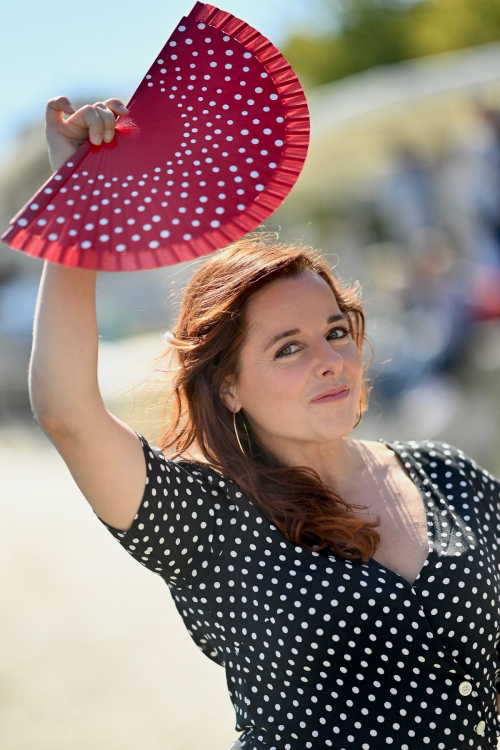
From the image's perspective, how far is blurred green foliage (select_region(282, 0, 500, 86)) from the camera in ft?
55.6

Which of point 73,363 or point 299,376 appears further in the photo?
point 299,376

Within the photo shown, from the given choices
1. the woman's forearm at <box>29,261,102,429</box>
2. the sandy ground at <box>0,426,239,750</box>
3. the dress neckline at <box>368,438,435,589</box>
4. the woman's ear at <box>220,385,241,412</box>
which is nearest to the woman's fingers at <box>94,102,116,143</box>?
the woman's forearm at <box>29,261,102,429</box>

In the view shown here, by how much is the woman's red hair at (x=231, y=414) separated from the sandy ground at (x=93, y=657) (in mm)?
1987

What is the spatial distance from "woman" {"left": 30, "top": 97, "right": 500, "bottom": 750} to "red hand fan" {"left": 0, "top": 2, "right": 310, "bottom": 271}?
4.0 inches

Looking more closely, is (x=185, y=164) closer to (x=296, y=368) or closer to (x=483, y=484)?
(x=296, y=368)

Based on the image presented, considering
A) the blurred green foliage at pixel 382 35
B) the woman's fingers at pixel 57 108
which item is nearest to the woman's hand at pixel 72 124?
the woman's fingers at pixel 57 108

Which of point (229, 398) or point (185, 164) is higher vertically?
point (185, 164)

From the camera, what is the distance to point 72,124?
5.02ft

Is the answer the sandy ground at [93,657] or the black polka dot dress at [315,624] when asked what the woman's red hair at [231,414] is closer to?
the black polka dot dress at [315,624]

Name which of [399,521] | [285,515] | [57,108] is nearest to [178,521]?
[285,515]

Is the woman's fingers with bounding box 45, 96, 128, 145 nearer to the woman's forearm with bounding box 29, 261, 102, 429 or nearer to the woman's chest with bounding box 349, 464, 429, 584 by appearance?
the woman's forearm with bounding box 29, 261, 102, 429

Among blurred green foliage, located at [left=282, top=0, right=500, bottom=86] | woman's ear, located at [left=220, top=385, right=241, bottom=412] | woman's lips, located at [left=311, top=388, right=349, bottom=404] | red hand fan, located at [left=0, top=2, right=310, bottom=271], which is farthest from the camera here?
blurred green foliage, located at [left=282, top=0, right=500, bottom=86]

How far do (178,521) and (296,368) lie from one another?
17.9 inches

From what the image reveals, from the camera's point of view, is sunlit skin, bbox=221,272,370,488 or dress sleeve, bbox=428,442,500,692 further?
dress sleeve, bbox=428,442,500,692
